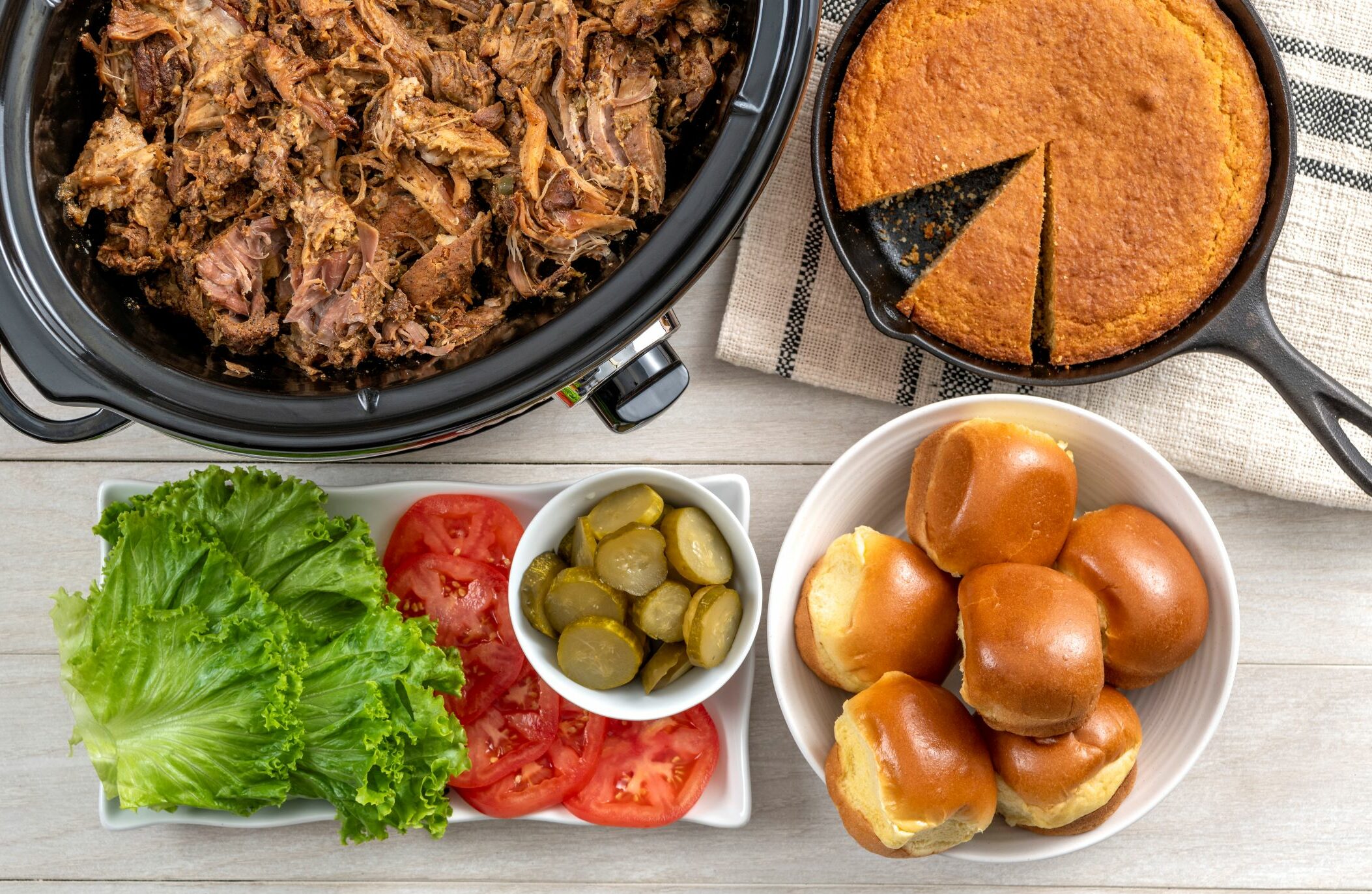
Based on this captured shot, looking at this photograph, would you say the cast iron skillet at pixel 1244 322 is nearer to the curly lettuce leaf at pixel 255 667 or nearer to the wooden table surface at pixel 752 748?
the wooden table surface at pixel 752 748

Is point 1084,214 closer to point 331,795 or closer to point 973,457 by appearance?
point 973,457

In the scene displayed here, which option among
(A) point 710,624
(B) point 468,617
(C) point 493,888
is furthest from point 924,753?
(C) point 493,888

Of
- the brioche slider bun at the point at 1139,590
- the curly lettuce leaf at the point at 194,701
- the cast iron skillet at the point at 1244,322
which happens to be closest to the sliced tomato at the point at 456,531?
the curly lettuce leaf at the point at 194,701

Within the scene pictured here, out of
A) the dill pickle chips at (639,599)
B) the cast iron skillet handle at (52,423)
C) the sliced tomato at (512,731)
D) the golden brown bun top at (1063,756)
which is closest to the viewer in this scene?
the cast iron skillet handle at (52,423)

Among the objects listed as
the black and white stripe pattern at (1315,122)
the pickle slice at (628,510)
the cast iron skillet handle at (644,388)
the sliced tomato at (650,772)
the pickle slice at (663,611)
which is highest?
the black and white stripe pattern at (1315,122)

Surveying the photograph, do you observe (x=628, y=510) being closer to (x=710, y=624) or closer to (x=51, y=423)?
(x=710, y=624)

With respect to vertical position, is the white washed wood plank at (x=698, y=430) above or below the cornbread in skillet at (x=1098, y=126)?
below

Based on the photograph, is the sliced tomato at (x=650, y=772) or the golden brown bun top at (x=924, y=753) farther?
the sliced tomato at (x=650, y=772)
